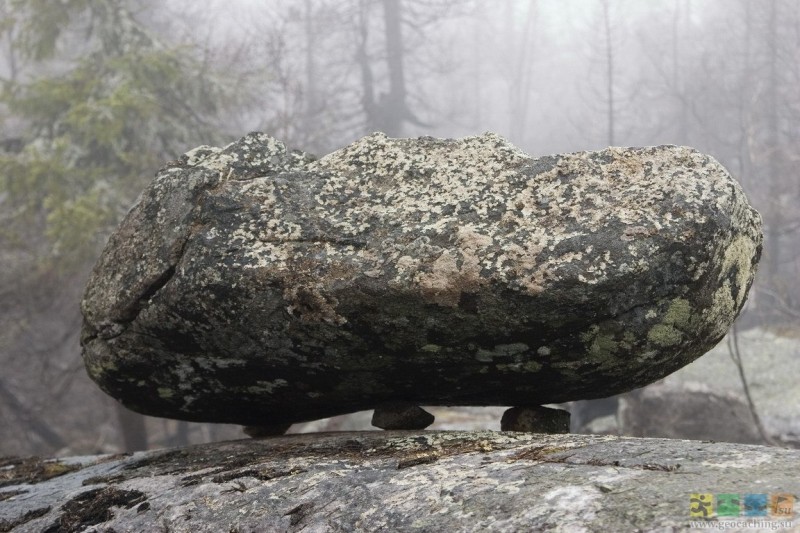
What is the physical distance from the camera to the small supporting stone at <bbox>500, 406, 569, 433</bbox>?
4623mm

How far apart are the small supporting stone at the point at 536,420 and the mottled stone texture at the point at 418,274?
4.9 inches

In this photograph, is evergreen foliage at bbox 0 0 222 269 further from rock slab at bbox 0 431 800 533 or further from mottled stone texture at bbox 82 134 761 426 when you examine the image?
rock slab at bbox 0 431 800 533

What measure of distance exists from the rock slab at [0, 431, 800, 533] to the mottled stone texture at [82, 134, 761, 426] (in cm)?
46

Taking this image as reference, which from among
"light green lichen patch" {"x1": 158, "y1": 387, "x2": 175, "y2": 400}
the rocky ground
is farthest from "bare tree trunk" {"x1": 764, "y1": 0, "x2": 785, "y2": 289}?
"light green lichen patch" {"x1": 158, "y1": 387, "x2": 175, "y2": 400}

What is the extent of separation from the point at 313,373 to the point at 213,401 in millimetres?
879

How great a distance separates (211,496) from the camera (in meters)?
3.60

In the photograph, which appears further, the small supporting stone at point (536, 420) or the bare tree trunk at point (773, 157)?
the bare tree trunk at point (773, 157)

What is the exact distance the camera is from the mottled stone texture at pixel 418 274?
11.8 ft

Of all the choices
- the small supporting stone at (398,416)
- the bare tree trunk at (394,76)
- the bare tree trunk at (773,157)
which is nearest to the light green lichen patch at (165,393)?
the small supporting stone at (398,416)

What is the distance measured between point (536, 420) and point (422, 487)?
1.62 m

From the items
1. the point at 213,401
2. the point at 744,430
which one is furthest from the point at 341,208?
the point at 744,430

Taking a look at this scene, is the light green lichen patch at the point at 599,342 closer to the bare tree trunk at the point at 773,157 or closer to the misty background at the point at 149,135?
the misty background at the point at 149,135

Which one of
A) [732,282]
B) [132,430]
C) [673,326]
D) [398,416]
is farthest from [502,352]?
[132,430]

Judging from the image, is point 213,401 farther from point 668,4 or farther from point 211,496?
point 668,4
